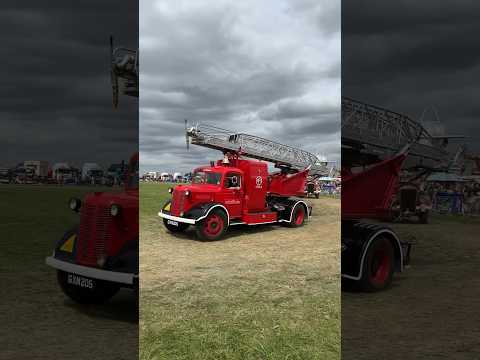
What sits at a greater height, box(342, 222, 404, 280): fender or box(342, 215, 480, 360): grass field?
box(342, 222, 404, 280): fender

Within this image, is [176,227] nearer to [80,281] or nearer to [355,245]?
[80,281]

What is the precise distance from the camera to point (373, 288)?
471 cm

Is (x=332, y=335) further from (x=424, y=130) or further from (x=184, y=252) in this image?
(x=424, y=130)

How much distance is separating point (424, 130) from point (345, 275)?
1658mm

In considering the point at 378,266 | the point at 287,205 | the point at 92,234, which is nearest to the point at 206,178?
the point at 287,205

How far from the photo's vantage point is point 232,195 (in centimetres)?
456

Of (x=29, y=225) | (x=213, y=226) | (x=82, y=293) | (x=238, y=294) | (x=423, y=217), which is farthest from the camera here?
(x=29, y=225)

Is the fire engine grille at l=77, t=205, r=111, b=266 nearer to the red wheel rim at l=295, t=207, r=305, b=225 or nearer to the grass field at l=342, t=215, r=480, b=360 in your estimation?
the red wheel rim at l=295, t=207, r=305, b=225

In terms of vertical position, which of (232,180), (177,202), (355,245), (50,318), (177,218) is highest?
(232,180)

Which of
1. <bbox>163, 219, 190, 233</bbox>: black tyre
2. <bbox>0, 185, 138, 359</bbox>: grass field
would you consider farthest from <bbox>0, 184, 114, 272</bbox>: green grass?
<bbox>163, 219, 190, 233</bbox>: black tyre

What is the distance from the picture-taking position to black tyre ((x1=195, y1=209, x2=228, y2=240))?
142 inches

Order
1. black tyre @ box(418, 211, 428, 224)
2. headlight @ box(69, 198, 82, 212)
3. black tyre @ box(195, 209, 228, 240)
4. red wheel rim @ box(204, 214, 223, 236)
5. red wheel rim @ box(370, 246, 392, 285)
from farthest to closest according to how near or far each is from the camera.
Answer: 1. black tyre @ box(418, 211, 428, 224)
2. red wheel rim @ box(370, 246, 392, 285)
3. headlight @ box(69, 198, 82, 212)
4. red wheel rim @ box(204, 214, 223, 236)
5. black tyre @ box(195, 209, 228, 240)

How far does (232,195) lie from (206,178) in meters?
0.96

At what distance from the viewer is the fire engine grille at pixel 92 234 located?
3.69 metres
